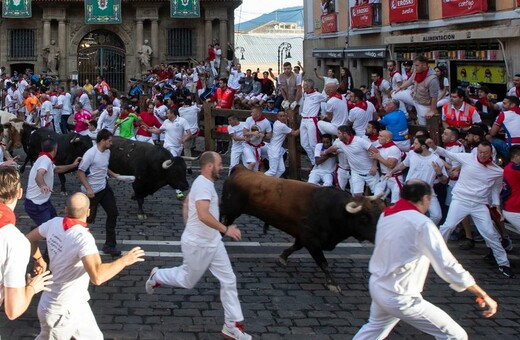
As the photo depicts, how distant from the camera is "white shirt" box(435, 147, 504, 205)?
9.70 m

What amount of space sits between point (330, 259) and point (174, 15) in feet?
112

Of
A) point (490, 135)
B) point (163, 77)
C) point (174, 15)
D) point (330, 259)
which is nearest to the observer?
point (330, 259)

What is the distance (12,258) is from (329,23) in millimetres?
25707

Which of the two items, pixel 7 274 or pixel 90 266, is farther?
pixel 90 266

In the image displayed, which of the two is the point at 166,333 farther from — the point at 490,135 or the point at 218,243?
the point at 490,135

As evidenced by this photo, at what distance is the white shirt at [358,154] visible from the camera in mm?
12094

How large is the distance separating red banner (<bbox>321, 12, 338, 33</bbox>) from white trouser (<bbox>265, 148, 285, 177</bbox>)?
15058 mm

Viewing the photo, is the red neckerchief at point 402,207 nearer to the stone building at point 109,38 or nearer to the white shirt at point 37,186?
the white shirt at point 37,186

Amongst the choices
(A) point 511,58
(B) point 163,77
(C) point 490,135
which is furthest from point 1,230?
(B) point 163,77

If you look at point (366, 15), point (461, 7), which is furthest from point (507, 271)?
point (366, 15)

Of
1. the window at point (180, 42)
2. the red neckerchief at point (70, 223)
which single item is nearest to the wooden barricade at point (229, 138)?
the red neckerchief at point (70, 223)

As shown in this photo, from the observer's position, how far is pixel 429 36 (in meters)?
20.9

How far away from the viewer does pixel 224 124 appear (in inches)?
816

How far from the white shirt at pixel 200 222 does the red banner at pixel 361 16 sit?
62.2 feet
